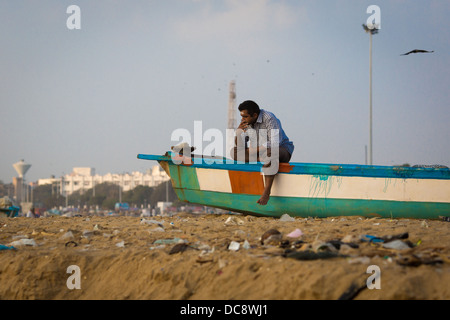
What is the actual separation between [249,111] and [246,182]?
139 centimetres

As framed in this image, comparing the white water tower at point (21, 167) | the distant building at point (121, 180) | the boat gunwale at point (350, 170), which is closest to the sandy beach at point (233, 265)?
the boat gunwale at point (350, 170)

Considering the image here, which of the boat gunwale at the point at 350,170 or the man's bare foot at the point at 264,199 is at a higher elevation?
the boat gunwale at the point at 350,170

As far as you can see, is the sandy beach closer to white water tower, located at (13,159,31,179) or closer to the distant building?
white water tower, located at (13,159,31,179)

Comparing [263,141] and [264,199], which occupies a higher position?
[263,141]

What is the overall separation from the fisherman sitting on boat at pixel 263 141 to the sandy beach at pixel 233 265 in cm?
256

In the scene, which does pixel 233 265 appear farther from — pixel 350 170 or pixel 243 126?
pixel 350 170

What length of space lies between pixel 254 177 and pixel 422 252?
15.1ft

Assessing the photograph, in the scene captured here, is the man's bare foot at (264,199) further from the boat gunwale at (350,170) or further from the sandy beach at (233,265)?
the sandy beach at (233,265)

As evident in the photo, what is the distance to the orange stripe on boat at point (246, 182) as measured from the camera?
7863 mm

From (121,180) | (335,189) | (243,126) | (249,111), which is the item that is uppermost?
(249,111)

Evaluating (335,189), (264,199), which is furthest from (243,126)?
(335,189)

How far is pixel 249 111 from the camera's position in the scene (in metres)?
7.20
